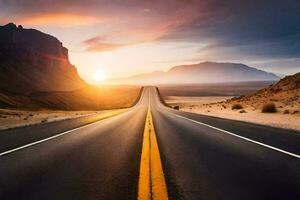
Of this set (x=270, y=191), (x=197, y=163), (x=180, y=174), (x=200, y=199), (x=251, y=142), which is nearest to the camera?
(x=200, y=199)

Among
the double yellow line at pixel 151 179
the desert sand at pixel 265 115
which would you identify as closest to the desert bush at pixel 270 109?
the desert sand at pixel 265 115

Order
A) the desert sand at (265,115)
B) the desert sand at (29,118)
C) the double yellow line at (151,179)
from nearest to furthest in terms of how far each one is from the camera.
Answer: the double yellow line at (151,179) < the desert sand at (265,115) < the desert sand at (29,118)

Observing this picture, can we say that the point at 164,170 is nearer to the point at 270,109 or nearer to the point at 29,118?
the point at 29,118

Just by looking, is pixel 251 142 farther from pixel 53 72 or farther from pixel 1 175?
pixel 53 72

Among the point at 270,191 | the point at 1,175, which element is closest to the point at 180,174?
the point at 270,191

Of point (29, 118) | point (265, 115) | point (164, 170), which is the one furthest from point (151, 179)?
point (29, 118)

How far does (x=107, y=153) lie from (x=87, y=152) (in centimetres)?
52

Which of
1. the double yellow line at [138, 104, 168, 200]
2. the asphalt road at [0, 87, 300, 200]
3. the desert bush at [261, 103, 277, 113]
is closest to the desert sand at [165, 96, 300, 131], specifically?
the desert bush at [261, 103, 277, 113]

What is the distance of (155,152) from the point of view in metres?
8.57

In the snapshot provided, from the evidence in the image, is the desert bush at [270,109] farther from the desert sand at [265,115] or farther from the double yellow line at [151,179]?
the double yellow line at [151,179]

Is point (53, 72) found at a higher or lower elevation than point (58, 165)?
higher

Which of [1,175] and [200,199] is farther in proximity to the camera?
[1,175]

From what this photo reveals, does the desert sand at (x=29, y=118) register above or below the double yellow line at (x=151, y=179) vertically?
below

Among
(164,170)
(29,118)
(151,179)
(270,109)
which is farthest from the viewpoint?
(270,109)
